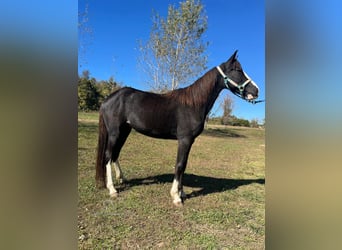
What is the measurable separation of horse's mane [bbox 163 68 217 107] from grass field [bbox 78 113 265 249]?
0.51 m

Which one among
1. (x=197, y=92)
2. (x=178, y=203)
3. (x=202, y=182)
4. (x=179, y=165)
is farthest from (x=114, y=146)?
(x=202, y=182)

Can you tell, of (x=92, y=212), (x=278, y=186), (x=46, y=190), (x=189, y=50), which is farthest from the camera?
(x=189, y=50)

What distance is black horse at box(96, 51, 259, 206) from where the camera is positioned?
234 cm

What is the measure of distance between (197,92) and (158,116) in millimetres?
417

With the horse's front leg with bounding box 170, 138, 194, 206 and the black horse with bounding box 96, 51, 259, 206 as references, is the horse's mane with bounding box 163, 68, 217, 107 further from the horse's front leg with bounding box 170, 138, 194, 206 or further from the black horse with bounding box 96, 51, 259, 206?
the horse's front leg with bounding box 170, 138, 194, 206

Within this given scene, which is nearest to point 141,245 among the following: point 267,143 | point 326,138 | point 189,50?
point 267,143

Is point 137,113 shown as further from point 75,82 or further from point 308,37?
point 308,37

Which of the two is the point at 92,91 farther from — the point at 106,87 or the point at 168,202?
the point at 168,202

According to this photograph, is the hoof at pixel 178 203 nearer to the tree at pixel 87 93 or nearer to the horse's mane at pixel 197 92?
the horse's mane at pixel 197 92

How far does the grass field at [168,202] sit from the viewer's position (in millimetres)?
1819

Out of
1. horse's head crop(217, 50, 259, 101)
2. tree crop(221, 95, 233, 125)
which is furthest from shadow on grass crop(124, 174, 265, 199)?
horse's head crop(217, 50, 259, 101)

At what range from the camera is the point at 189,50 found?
258 centimetres

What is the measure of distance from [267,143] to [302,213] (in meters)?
0.30

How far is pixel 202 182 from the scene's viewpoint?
121 inches
